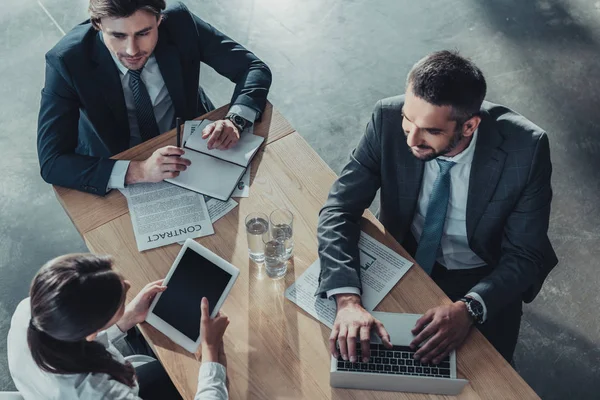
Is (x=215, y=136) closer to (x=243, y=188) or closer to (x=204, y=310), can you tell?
(x=243, y=188)

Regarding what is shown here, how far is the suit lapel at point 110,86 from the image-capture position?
2.31 m

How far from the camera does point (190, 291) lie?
6.07ft

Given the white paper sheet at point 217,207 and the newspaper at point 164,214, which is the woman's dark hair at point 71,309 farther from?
the white paper sheet at point 217,207

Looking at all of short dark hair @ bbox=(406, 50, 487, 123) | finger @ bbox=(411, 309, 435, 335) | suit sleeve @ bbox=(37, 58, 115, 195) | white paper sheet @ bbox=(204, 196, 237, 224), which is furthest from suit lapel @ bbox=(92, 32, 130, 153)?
finger @ bbox=(411, 309, 435, 335)

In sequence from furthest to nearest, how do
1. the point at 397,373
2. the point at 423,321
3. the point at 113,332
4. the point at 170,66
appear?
the point at 170,66, the point at 113,332, the point at 423,321, the point at 397,373

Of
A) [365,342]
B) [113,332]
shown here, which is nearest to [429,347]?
[365,342]

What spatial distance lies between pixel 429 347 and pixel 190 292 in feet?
2.21

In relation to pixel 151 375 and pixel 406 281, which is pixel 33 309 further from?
pixel 406 281

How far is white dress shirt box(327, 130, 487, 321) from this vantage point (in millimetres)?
2057

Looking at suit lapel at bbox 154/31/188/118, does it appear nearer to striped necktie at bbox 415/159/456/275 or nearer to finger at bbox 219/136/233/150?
finger at bbox 219/136/233/150

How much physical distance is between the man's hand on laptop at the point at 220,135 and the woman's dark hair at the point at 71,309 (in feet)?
2.27

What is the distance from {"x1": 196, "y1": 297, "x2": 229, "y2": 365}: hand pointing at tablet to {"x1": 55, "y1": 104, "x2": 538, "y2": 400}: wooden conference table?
0.04 metres

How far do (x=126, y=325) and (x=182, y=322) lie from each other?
174mm

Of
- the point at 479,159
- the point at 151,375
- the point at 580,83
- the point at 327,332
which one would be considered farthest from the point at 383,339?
the point at 580,83
